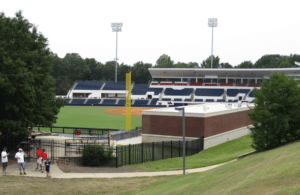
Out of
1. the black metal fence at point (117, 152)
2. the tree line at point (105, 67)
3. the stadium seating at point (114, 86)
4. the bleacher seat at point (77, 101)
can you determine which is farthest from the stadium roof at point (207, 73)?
the black metal fence at point (117, 152)

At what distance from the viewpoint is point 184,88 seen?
321 ft

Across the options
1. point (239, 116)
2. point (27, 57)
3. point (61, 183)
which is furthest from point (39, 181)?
point (239, 116)

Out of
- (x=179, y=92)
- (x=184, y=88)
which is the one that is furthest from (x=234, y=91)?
(x=179, y=92)

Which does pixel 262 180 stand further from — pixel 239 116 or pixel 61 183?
pixel 239 116

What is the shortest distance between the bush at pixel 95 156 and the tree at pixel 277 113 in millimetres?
9898

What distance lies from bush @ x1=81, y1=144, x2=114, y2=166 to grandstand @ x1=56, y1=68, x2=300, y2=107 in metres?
64.3

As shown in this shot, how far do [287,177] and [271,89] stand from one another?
12.8m

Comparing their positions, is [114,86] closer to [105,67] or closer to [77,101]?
[77,101]

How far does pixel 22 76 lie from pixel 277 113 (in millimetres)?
17246

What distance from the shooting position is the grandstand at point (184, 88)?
89.4m

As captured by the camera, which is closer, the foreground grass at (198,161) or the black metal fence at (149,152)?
the foreground grass at (198,161)

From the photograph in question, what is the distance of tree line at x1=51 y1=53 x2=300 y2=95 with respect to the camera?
12429cm

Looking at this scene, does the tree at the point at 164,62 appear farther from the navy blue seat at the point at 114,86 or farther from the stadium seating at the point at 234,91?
the stadium seating at the point at 234,91

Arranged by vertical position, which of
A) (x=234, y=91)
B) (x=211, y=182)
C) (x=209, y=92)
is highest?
(x=234, y=91)
